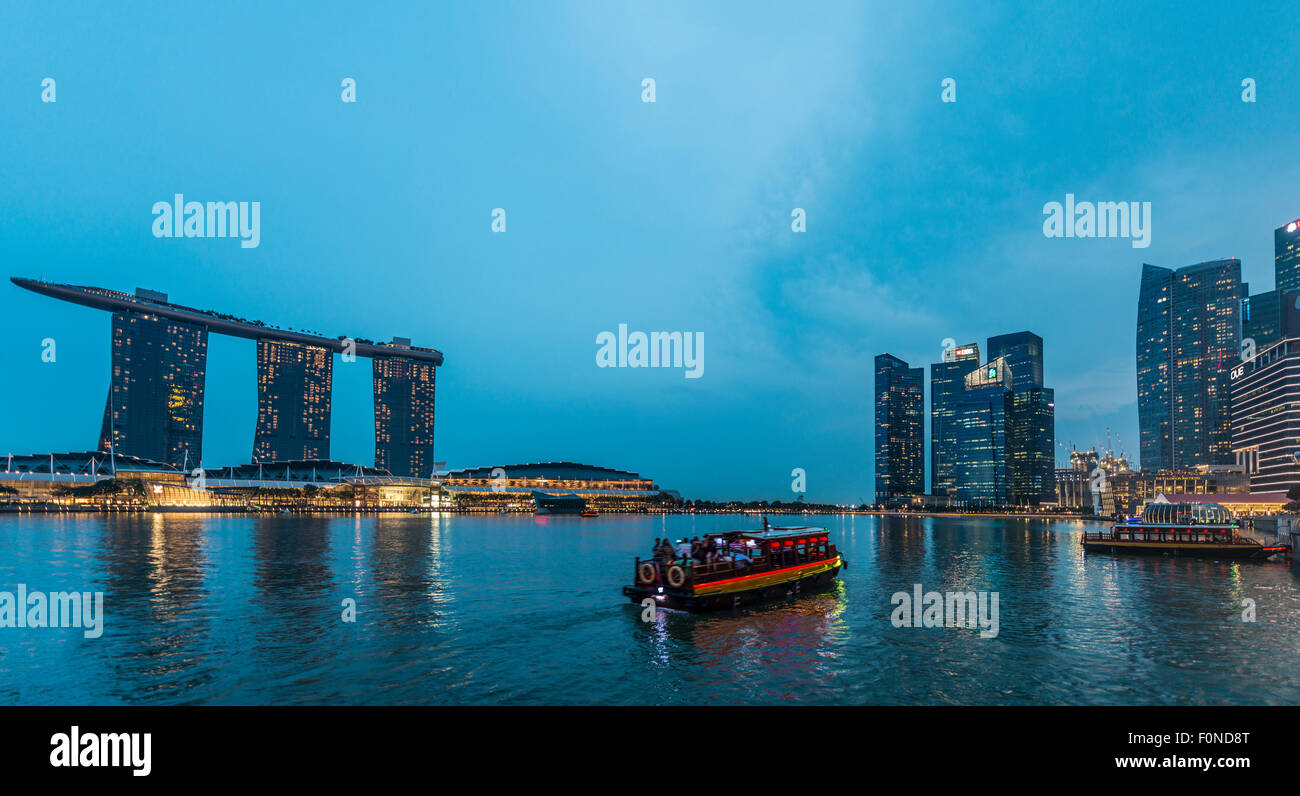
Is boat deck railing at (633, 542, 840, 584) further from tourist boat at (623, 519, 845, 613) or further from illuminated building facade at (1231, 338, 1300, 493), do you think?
illuminated building facade at (1231, 338, 1300, 493)

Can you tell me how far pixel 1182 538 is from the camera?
262 feet

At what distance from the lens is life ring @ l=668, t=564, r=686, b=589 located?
37281mm

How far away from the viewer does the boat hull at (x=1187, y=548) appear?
2867 inches

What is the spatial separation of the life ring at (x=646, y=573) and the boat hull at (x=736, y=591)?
0.45 metres

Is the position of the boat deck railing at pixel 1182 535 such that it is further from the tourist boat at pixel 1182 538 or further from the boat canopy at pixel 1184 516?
the boat canopy at pixel 1184 516

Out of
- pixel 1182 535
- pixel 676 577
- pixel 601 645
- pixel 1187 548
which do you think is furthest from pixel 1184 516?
pixel 601 645

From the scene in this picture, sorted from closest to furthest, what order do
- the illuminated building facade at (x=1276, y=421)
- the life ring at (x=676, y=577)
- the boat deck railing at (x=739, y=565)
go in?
the life ring at (x=676, y=577), the boat deck railing at (x=739, y=565), the illuminated building facade at (x=1276, y=421)

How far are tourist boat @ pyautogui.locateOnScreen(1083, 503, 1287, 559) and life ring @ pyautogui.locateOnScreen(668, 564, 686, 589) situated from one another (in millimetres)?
72144

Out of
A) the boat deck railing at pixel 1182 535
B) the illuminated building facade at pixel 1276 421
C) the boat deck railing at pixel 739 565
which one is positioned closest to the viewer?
the boat deck railing at pixel 739 565

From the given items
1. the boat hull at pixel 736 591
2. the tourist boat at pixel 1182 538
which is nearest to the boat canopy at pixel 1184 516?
the tourist boat at pixel 1182 538
